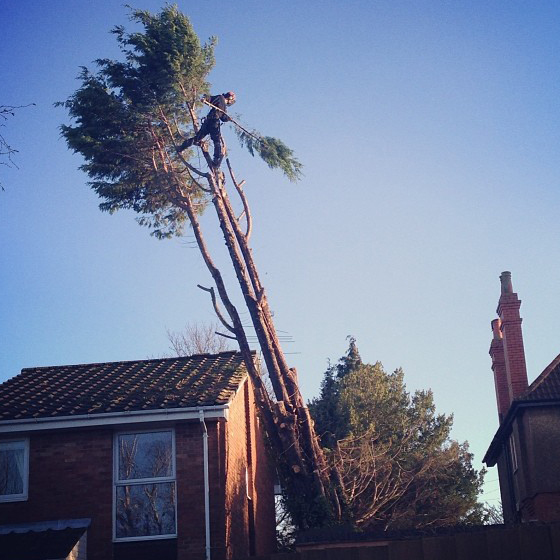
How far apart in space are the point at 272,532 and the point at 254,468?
13.5 ft

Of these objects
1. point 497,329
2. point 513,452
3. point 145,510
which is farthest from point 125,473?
point 497,329

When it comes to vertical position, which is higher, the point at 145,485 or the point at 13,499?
the point at 145,485

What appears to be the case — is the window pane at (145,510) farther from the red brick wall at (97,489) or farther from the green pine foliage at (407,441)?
the green pine foliage at (407,441)

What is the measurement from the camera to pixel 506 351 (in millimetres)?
26719

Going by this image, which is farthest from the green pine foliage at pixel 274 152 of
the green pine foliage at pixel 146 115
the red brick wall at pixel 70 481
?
the red brick wall at pixel 70 481

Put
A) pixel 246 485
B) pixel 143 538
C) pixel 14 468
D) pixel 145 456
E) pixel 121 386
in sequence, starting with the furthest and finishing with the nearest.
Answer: pixel 246 485 < pixel 121 386 < pixel 14 468 < pixel 145 456 < pixel 143 538

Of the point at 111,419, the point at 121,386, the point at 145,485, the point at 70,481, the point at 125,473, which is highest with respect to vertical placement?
the point at 121,386

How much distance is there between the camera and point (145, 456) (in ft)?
55.4

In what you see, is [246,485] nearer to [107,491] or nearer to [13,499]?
[107,491]

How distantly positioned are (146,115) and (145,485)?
919 centimetres

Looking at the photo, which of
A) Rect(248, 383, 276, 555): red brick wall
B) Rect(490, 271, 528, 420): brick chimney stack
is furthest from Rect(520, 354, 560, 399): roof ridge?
Rect(248, 383, 276, 555): red brick wall

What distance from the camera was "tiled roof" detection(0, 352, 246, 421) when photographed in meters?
16.9

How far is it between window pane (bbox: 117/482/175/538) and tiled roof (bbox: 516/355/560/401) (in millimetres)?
10065

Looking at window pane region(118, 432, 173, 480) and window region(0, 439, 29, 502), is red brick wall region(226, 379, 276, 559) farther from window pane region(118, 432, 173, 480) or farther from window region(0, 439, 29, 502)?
window region(0, 439, 29, 502)
